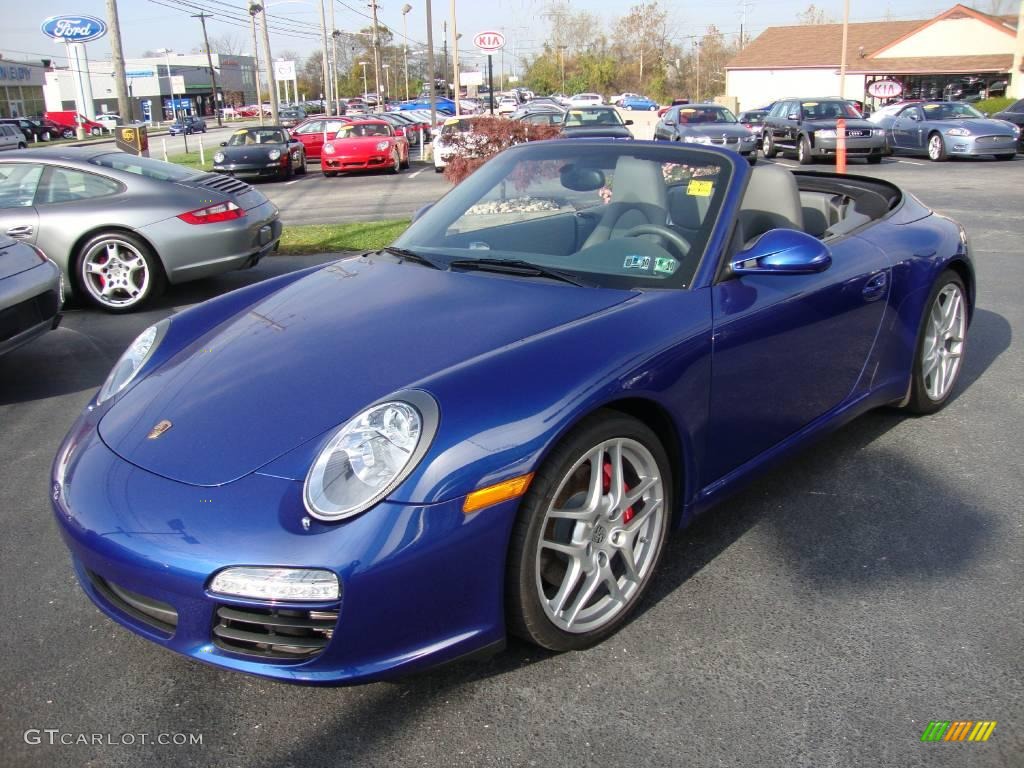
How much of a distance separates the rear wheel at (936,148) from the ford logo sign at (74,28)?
18.4m

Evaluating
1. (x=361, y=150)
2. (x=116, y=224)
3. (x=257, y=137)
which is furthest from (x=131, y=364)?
(x=257, y=137)

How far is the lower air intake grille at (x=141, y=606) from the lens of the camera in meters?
2.30

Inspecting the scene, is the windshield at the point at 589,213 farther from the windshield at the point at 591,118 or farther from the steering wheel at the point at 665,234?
the windshield at the point at 591,118

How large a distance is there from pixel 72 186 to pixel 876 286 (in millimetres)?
6424

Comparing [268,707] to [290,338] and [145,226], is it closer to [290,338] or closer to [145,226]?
[290,338]

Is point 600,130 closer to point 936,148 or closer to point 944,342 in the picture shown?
point 936,148

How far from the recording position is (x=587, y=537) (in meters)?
2.60

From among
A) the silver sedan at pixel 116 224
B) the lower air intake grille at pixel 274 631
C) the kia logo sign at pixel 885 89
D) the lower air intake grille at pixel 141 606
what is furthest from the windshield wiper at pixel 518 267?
the kia logo sign at pixel 885 89

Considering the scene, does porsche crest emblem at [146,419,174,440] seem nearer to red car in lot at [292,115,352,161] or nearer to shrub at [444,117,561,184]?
shrub at [444,117,561,184]

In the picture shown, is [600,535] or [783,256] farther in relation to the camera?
[783,256]

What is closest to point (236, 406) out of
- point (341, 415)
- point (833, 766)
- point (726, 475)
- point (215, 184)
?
point (341, 415)

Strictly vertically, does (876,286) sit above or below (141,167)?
below

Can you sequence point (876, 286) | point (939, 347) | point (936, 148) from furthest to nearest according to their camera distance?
point (936, 148) → point (939, 347) → point (876, 286)

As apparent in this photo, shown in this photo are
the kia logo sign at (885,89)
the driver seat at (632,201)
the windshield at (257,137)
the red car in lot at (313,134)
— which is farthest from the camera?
the kia logo sign at (885,89)
